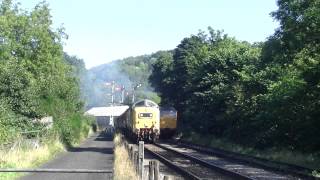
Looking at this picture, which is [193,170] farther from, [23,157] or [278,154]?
[278,154]

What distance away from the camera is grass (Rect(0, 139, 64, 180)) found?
65.1ft

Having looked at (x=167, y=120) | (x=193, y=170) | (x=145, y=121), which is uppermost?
(x=167, y=120)

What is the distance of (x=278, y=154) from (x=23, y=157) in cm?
1488

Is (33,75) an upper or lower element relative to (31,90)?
upper

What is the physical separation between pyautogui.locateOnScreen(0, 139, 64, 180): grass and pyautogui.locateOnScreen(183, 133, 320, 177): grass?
412 inches

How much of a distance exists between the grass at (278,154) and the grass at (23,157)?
1046 cm

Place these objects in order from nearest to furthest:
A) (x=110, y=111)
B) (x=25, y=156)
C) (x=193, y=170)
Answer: (x=25, y=156)
(x=193, y=170)
(x=110, y=111)

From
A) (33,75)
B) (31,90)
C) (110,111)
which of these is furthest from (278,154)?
(110,111)

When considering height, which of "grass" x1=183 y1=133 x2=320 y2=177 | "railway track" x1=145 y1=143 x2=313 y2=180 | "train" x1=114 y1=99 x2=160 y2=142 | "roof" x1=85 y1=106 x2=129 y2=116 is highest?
"roof" x1=85 y1=106 x2=129 y2=116

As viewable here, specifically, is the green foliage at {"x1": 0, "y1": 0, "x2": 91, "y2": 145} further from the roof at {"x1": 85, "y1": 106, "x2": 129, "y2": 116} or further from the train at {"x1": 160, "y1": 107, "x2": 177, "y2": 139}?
the roof at {"x1": 85, "y1": 106, "x2": 129, "y2": 116}

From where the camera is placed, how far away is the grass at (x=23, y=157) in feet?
65.1

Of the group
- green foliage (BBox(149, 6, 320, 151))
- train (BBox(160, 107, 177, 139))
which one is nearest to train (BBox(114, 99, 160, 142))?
green foliage (BBox(149, 6, 320, 151))

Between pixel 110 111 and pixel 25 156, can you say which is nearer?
pixel 25 156

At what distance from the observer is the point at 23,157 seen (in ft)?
74.9
